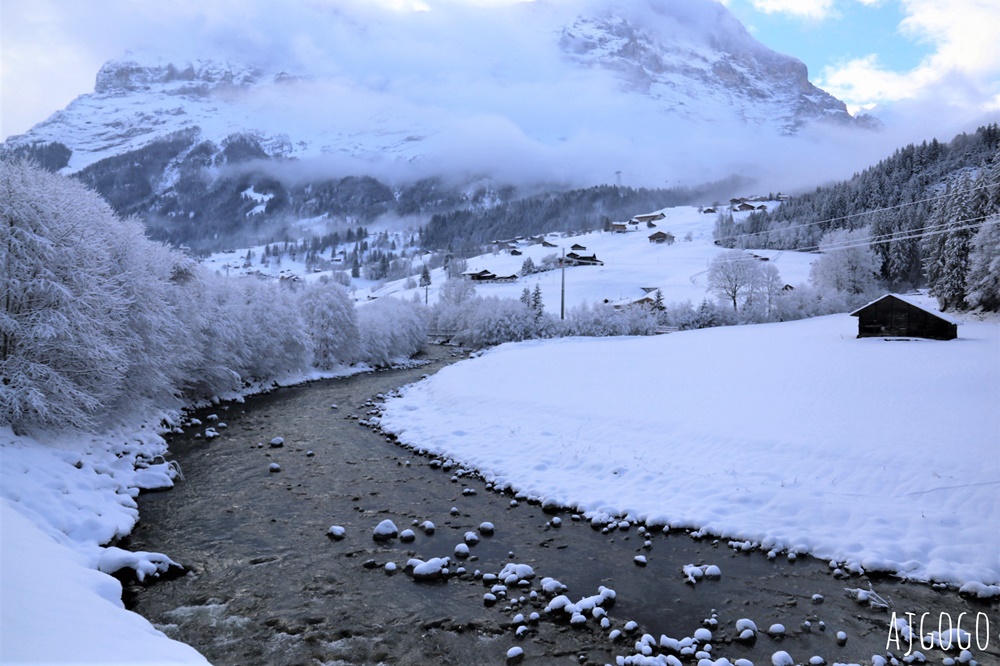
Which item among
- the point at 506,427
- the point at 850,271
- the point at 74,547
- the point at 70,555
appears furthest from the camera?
the point at 850,271

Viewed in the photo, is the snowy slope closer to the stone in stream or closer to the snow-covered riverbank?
the snow-covered riverbank

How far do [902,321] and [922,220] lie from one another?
6828 centimetres

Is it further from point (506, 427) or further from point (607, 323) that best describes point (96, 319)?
point (607, 323)

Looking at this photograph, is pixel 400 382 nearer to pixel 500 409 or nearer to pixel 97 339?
pixel 500 409

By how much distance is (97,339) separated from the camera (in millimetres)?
17781

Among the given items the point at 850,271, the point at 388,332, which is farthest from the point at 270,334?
the point at 850,271

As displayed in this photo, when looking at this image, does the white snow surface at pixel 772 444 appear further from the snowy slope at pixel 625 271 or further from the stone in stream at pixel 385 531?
the snowy slope at pixel 625 271

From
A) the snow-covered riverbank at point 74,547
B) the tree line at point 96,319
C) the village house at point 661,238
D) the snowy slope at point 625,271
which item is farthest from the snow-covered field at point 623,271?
the snow-covered riverbank at point 74,547

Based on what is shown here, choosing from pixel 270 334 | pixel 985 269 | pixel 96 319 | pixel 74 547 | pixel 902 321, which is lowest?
pixel 74 547

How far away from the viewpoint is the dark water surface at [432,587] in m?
8.88

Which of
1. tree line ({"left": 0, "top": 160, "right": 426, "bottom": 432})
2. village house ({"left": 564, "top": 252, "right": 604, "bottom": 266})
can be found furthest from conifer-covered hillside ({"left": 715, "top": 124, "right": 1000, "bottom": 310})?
tree line ({"left": 0, "top": 160, "right": 426, "bottom": 432})

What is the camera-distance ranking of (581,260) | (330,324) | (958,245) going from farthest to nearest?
(581,260) → (330,324) → (958,245)

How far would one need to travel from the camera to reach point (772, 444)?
17469mm

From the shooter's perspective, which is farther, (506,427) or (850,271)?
(850,271)
